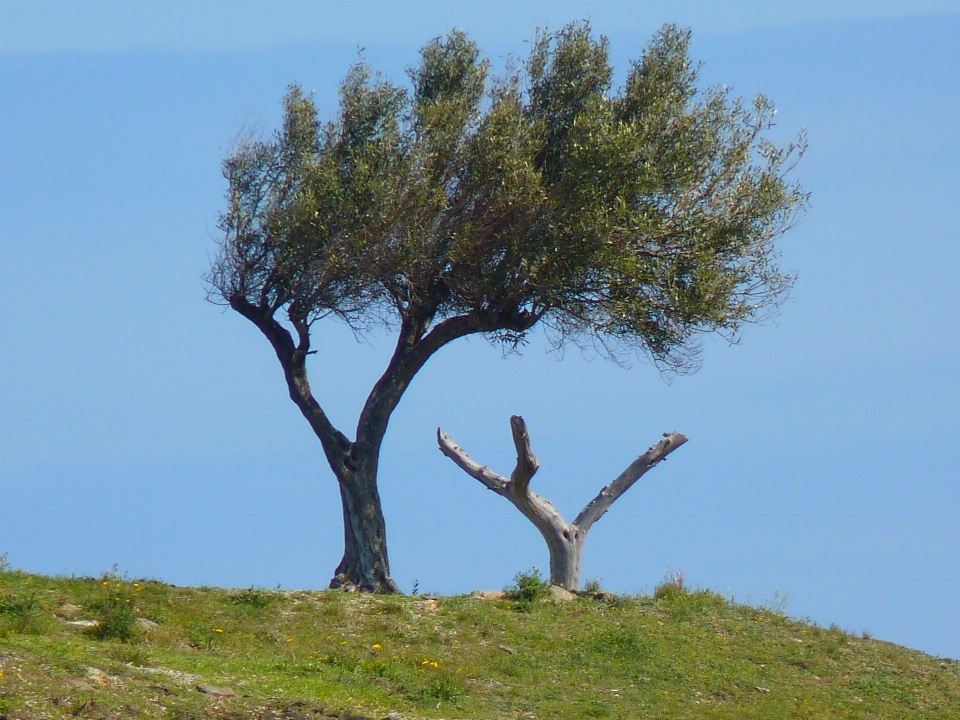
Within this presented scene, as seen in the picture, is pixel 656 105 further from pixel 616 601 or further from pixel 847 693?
pixel 847 693

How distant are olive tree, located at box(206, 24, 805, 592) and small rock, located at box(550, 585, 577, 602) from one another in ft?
10.4

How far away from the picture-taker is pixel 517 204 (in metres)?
21.8

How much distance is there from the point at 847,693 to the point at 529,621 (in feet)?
16.8

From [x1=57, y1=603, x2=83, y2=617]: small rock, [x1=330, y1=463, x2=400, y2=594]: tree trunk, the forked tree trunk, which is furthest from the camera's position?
the forked tree trunk

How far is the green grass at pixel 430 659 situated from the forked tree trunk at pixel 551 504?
2020mm

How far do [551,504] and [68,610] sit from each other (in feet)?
32.1

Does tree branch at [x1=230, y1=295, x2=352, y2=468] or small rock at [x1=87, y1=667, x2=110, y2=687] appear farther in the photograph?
tree branch at [x1=230, y1=295, x2=352, y2=468]

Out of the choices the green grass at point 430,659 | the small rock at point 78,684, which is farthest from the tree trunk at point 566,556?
the small rock at point 78,684

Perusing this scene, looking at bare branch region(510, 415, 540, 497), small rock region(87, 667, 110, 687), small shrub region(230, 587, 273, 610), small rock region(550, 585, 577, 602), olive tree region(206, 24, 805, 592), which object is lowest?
small rock region(87, 667, 110, 687)

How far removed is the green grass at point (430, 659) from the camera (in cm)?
1313

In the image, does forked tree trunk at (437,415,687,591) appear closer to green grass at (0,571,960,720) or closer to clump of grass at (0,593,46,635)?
green grass at (0,571,960,720)

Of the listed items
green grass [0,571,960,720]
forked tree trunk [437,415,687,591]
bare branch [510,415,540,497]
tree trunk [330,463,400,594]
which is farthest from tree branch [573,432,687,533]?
tree trunk [330,463,400,594]

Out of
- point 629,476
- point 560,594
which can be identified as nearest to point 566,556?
point 560,594

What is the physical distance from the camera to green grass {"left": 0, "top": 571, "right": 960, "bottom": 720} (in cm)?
1313
